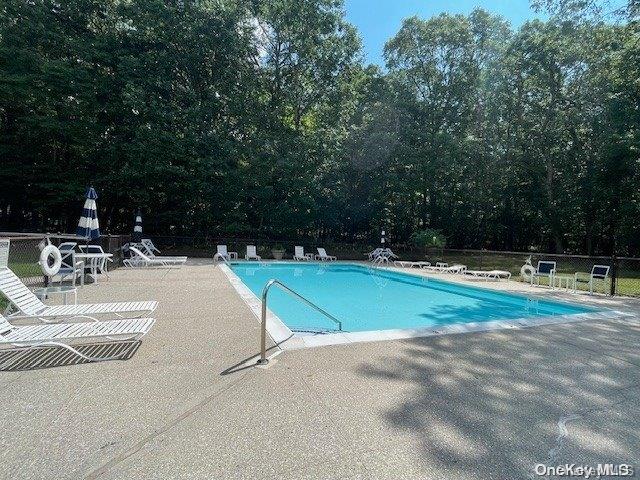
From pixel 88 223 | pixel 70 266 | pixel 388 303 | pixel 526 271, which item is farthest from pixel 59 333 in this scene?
pixel 526 271

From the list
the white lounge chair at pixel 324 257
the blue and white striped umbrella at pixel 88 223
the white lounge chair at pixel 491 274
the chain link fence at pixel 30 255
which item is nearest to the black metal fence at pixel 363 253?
the white lounge chair at pixel 324 257

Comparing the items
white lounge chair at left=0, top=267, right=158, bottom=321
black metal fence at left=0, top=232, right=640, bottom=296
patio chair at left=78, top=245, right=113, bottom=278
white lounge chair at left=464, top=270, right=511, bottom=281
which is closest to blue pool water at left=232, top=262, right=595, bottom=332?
white lounge chair at left=464, top=270, right=511, bottom=281

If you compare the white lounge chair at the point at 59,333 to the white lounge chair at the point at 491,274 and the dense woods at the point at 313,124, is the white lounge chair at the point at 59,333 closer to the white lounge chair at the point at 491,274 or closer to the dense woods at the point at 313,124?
the white lounge chair at the point at 491,274

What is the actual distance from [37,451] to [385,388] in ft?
7.82

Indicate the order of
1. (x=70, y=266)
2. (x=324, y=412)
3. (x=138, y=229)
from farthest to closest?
(x=138, y=229) → (x=70, y=266) → (x=324, y=412)

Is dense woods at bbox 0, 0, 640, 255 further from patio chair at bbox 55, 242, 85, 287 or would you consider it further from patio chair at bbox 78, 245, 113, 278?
patio chair at bbox 55, 242, 85, 287

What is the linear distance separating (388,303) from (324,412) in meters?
6.79

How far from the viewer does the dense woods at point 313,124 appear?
17.4 meters

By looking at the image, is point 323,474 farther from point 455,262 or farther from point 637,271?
point 637,271

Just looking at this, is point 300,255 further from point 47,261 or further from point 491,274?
point 47,261

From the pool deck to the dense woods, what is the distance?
51.2 feet

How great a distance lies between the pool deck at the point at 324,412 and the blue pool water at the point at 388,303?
2.49 m

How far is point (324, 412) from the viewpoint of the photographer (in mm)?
2574

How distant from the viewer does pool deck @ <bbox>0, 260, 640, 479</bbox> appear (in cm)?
200
